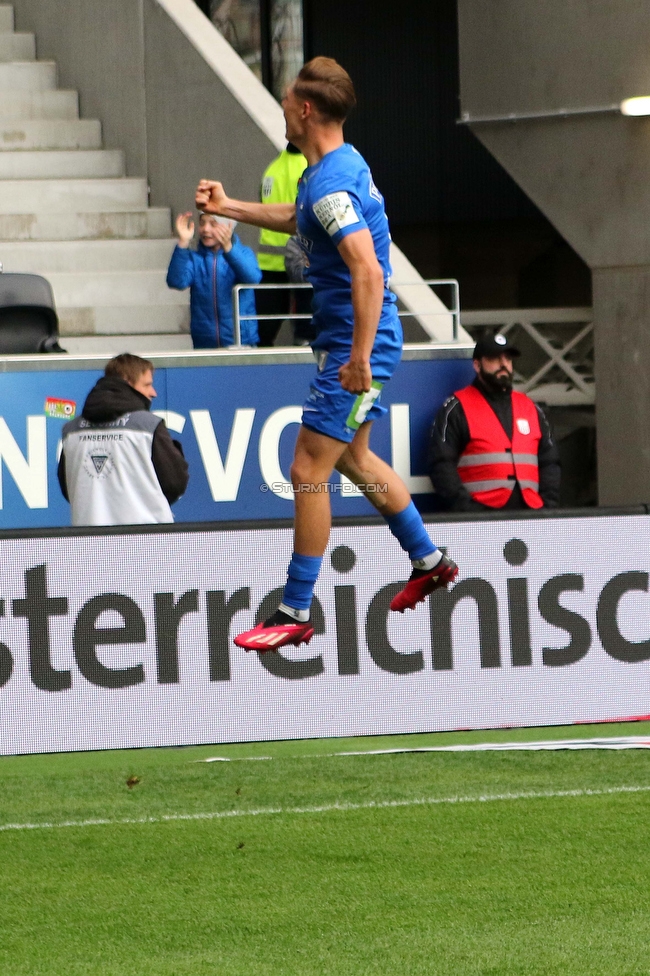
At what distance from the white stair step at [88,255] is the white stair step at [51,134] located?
1.40m

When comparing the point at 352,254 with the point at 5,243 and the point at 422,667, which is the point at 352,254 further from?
the point at 5,243

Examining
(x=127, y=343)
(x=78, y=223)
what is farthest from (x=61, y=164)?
(x=127, y=343)

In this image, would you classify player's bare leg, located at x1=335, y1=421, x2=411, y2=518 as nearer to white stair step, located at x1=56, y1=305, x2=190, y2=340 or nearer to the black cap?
the black cap

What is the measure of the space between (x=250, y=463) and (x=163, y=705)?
304 centimetres

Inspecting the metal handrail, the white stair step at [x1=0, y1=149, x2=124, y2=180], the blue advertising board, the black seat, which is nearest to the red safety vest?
the blue advertising board

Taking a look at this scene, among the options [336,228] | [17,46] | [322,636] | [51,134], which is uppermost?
[17,46]

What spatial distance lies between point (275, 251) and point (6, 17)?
5466 millimetres

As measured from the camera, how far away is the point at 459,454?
10.3 metres

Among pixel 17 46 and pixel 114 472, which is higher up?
pixel 17 46

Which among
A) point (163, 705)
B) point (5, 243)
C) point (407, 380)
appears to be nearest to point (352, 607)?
point (163, 705)

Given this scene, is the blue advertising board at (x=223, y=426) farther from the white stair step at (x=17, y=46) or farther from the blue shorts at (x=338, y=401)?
the white stair step at (x=17, y=46)

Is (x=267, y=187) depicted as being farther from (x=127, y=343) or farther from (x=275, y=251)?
(x=127, y=343)

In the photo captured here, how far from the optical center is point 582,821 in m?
6.38

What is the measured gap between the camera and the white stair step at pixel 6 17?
15.4m
